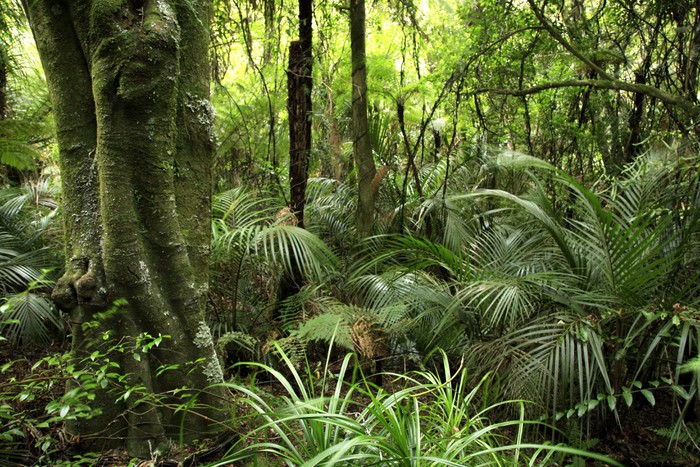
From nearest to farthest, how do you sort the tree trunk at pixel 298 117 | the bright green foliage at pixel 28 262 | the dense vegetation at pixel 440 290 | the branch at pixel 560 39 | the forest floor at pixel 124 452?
1. the forest floor at pixel 124 452
2. the dense vegetation at pixel 440 290
3. the bright green foliage at pixel 28 262
4. the branch at pixel 560 39
5. the tree trunk at pixel 298 117

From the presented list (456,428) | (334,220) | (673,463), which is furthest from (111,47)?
(673,463)

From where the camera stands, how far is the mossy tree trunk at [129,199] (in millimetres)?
1727

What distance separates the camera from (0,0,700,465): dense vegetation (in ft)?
5.51

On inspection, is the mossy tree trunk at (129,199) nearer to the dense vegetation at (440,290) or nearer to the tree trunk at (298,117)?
the dense vegetation at (440,290)

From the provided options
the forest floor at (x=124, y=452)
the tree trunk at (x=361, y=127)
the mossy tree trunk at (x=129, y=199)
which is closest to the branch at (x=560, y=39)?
the tree trunk at (x=361, y=127)

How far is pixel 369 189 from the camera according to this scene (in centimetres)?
390

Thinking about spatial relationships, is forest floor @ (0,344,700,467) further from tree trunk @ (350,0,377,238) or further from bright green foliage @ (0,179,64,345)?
tree trunk @ (350,0,377,238)

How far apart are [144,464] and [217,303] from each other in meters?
1.77

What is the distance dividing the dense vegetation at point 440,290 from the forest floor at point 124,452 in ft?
0.05

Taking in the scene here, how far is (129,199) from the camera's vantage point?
1764 millimetres

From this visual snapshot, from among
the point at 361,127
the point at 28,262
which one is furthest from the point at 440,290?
the point at 28,262

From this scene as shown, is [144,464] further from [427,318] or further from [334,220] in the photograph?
[334,220]

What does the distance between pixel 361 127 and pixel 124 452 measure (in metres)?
3.01

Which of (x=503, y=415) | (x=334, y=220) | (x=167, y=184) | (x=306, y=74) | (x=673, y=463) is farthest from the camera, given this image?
(x=334, y=220)
